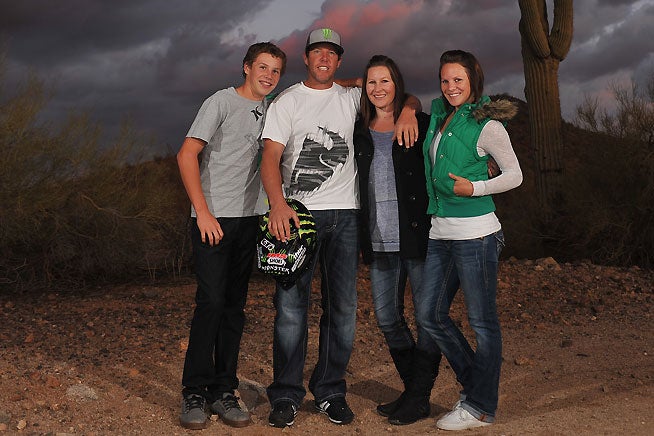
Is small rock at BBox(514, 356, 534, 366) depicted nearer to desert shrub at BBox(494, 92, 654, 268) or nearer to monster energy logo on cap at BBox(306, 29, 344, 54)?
monster energy logo on cap at BBox(306, 29, 344, 54)

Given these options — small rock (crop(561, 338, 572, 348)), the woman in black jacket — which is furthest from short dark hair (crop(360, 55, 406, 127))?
small rock (crop(561, 338, 572, 348))

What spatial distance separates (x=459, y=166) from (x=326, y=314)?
1190 mm

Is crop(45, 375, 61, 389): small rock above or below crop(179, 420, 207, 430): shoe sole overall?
below

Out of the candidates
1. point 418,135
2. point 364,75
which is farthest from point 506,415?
point 364,75

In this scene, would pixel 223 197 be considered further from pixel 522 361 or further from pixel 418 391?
pixel 522 361

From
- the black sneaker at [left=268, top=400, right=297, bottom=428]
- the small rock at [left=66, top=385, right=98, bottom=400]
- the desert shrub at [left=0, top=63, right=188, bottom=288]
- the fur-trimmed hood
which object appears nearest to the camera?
the fur-trimmed hood

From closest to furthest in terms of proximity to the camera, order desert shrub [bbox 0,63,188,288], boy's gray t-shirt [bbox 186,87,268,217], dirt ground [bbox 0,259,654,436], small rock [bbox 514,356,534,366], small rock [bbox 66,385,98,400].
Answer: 1. boy's gray t-shirt [bbox 186,87,268,217]
2. dirt ground [bbox 0,259,654,436]
3. small rock [bbox 66,385,98,400]
4. small rock [bbox 514,356,534,366]
5. desert shrub [bbox 0,63,188,288]

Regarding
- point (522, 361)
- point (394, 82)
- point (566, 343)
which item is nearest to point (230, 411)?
point (394, 82)

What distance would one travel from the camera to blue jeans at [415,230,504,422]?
4.27 meters

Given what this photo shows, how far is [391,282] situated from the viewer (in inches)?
179

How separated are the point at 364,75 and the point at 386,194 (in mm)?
670

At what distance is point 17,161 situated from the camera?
10672 mm

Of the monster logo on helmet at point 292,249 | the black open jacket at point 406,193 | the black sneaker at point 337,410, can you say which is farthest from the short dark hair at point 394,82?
the black sneaker at point 337,410

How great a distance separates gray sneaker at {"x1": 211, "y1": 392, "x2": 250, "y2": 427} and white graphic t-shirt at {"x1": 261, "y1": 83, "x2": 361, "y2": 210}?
4.22 ft
